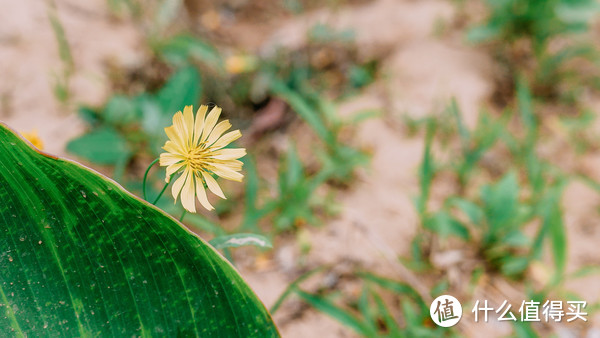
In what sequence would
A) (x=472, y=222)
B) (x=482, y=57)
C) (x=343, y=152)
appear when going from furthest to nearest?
(x=482, y=57), (x=343, y=152), (x=472, y=222)

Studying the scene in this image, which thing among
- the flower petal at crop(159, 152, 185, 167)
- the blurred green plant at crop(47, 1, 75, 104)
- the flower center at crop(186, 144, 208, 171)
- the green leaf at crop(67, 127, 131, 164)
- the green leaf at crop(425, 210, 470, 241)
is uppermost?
the blurred green plant at crop(47, 1, 75, 104)

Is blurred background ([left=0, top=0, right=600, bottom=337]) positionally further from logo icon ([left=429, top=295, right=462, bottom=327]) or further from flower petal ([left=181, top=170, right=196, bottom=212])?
flower petal ([left=181, top=170, right=196, bottom=212])

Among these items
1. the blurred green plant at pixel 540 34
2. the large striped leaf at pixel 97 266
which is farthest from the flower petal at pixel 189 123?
the blurred green plant at pixel 540 34

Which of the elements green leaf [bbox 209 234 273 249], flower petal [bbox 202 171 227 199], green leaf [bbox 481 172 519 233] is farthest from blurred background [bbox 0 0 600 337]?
flower petal [bbox 202 171 227 199]

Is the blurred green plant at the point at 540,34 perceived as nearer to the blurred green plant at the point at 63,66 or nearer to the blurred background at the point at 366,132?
the blurred background at the point at 366,132

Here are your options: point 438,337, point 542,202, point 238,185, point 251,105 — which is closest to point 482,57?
point 542,202

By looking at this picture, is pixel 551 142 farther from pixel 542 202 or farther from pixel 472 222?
pixel 472 222

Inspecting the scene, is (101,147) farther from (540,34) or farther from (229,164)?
(540,34)
